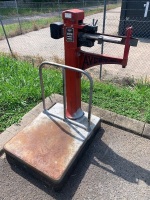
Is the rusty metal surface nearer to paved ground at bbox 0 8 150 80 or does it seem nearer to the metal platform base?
the metal platform base

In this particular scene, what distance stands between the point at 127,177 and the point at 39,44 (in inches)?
278

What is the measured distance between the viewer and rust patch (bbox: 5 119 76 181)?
2154 mm

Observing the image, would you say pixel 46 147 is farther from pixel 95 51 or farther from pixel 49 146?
pixel 95 51

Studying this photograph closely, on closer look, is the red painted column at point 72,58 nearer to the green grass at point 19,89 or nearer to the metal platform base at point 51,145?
the metal platform base at point 51,145

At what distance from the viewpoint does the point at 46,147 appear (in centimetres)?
236

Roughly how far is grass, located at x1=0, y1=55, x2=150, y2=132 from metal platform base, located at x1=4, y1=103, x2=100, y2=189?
61cm

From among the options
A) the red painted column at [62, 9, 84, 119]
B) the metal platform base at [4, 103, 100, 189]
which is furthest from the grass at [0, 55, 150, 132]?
the red painted column at [62, 9, 84, 119]

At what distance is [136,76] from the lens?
5219mm

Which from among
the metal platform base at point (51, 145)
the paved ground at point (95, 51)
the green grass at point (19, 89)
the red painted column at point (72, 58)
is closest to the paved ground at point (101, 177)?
the metal platform base at point (51, 145)

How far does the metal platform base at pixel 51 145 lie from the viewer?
2139 mm

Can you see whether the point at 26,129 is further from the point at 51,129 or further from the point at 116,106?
the point at 116,106

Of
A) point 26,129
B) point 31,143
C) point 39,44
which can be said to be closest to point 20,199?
point 31,143

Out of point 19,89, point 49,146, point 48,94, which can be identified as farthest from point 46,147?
point 19,89

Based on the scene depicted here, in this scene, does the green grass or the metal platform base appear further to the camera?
the green grass
